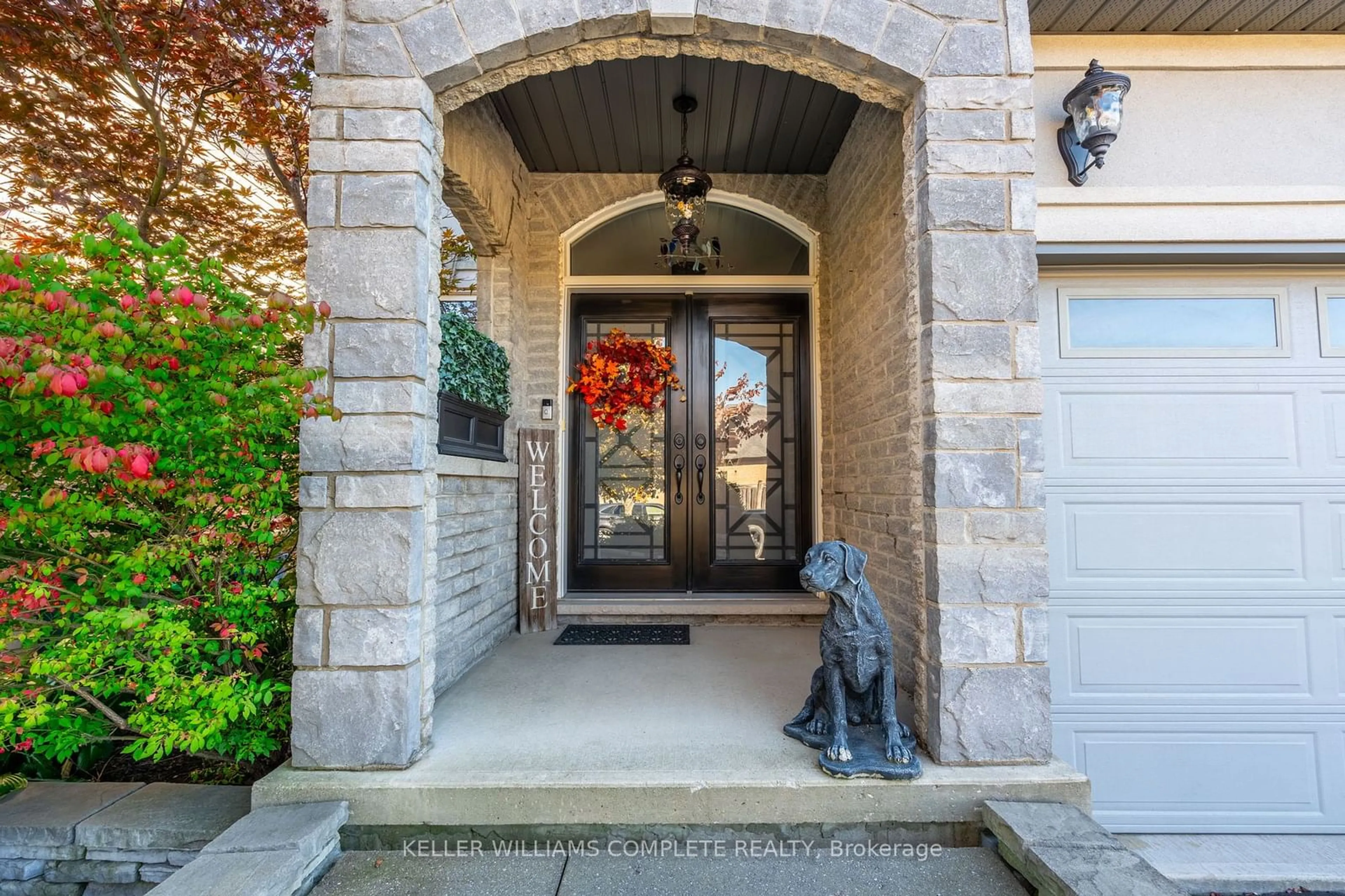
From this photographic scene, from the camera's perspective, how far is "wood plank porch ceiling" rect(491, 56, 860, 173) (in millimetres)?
3070

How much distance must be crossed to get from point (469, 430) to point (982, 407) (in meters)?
2.40

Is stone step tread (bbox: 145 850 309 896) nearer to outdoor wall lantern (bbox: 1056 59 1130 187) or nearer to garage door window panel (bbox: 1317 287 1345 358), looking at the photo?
outdoor wall lantern (bbox: 1056 59 1130 187)

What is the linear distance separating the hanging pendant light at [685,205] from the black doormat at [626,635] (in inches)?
95.5

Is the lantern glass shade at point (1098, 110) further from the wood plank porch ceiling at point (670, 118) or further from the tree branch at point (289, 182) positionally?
the tree branch at point (289, 182)

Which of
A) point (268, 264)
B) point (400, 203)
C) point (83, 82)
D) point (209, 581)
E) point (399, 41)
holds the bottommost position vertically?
point (209, 581)

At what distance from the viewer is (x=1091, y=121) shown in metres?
2.32

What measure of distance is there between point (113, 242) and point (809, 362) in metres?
3.63

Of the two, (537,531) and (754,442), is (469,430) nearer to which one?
(537,531)

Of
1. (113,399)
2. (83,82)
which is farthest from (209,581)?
(83,82)

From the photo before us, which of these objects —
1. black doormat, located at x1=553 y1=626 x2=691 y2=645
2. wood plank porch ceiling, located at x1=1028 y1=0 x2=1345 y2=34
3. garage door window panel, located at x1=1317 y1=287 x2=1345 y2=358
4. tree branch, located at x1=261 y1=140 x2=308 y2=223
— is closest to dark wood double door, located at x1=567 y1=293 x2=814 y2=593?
black doormat, located at x1=553 y1=626 x2=691 y2=645

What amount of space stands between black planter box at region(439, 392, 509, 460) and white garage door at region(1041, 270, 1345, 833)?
8.99 ft

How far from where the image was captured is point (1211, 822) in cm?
238

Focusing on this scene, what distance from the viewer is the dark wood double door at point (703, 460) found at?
4.12m

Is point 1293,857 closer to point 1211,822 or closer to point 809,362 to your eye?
point 1211,822
